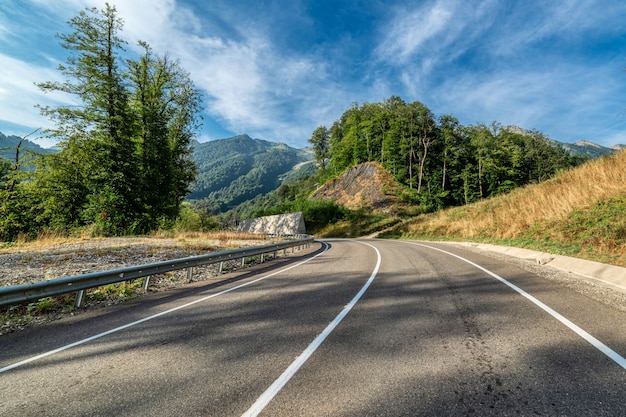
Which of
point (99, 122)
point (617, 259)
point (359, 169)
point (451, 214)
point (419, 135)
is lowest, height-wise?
point (617, 259)

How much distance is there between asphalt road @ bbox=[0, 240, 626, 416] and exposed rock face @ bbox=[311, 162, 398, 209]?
50.1 m

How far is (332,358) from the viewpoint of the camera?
11.1ft

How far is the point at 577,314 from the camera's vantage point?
182 inches

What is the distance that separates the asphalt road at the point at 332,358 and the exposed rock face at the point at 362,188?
50064mm

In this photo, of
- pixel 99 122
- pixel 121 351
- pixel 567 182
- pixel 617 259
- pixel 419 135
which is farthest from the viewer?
pixel 419 135

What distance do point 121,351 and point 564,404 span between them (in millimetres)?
5195

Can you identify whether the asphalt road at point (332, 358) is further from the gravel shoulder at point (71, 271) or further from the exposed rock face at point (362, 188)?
the exposed rock face at point (362, 188)

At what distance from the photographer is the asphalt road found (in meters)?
2.53

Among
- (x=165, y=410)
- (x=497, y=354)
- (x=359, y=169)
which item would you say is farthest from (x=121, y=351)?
(x=359, y=169)

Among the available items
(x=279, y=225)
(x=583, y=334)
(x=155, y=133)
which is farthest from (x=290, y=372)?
(x=279, y=225)

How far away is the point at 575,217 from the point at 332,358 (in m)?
15.1

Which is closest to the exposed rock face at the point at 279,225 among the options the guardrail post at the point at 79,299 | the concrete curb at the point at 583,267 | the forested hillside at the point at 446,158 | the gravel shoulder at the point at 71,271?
the forested hillside at the point at 446,158

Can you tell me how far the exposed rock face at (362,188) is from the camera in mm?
55781

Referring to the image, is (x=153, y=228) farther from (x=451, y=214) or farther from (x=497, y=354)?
(x=451, y=214)
